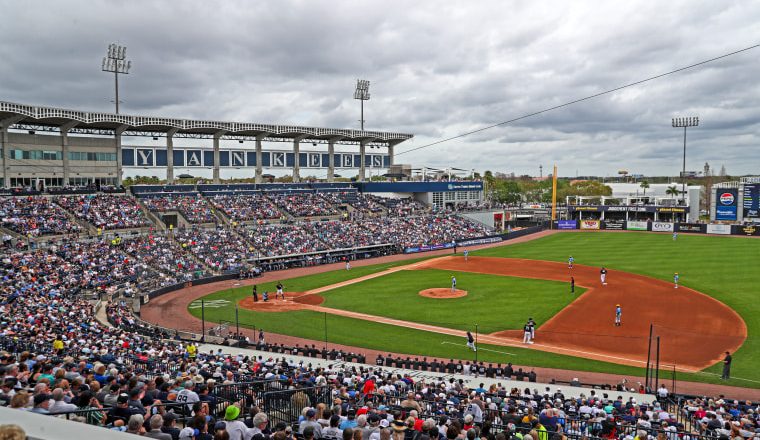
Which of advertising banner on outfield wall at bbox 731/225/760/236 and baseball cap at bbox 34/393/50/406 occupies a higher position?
baseball cap at bbox 34/393/50/406

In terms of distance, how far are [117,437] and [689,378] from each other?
949 inches

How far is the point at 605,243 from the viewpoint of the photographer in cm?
6581

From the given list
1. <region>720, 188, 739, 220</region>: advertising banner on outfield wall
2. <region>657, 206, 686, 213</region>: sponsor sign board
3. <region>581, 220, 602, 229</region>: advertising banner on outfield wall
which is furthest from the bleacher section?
<region>720, 188, 739, 220</region>: advertising banner on outfield wall

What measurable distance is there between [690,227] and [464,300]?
183 ft

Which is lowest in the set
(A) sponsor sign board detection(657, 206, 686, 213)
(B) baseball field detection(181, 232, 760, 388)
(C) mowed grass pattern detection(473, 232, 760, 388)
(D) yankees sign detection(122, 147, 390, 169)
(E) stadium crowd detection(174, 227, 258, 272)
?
(B) baseball field detection(181, 232, 760, 388)

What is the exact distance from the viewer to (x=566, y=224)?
82.8 metres

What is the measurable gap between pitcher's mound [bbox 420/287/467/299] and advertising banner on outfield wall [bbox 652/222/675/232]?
5198cm

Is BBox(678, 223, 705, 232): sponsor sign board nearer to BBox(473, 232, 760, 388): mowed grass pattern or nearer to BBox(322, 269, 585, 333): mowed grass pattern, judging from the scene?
BBox(473, 232, 760, 388): mowed grass pattern

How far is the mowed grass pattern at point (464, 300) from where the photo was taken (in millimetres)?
30969

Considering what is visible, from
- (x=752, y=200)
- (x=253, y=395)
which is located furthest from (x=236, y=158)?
(x=752, y=200)

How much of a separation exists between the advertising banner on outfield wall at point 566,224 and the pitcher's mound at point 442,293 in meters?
49.7

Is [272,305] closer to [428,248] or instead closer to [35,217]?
[35,217]

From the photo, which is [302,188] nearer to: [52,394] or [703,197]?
[52,394]

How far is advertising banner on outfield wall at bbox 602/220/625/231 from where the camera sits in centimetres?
7956
